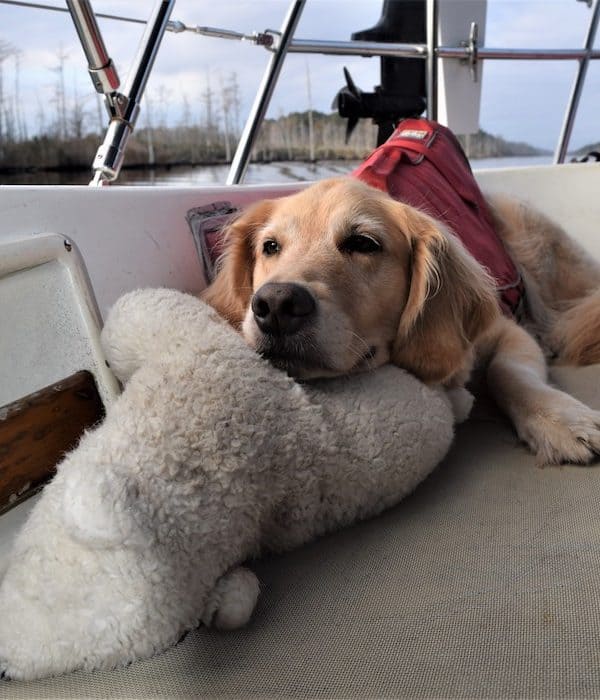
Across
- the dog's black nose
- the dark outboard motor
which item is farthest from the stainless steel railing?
the dog's black nose

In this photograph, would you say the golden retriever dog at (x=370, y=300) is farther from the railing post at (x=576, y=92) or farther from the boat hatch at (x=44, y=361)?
the railing post at (x=576, y=92)

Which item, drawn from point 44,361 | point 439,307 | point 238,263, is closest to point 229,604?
point 44,361

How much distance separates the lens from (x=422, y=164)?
6.94ft

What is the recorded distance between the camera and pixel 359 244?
1.33 metres

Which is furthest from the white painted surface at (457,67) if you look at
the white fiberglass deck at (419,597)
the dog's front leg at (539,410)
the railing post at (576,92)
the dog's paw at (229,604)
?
the dog's paw at (229,604)

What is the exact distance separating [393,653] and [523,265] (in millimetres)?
1961

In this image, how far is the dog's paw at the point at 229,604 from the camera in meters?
0.81

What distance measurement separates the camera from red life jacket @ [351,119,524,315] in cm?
194

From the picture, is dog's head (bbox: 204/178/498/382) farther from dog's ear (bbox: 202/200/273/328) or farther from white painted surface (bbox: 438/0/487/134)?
white painted surface (bbox: 438/0/487/134)

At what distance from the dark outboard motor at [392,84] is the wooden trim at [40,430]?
8.96ft

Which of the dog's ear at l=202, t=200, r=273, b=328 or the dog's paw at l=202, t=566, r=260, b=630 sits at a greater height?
the dog's ear at l=202, t=200, r=273, b=328

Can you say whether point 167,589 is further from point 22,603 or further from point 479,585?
point 479,585

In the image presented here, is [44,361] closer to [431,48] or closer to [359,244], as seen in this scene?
[359,244]

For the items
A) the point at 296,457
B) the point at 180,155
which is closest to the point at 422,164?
the point at 296,457
